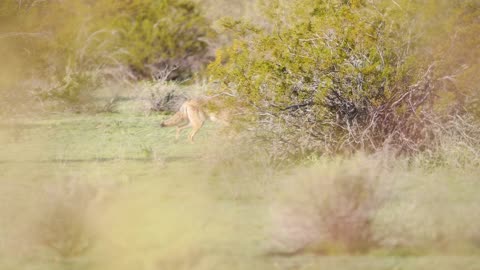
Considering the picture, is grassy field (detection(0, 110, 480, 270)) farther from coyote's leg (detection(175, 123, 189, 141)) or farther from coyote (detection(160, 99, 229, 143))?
coyote's leg (detection(175, 123, 189, 141))

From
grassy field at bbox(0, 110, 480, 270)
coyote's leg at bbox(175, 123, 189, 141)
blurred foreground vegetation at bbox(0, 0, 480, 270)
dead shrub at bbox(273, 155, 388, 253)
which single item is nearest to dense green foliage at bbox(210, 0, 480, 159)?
blurred foreground vegetation at bbox(0, 0, 480, 270)

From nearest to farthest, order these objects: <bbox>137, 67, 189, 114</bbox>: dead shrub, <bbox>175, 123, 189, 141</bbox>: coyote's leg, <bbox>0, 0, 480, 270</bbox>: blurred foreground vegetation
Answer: <bbox>0, 0, 480, 270</bbox>: blurred foreground vegetation, <bbox>175, 123, 189, 141</bbox>: coyote's leg, <bbox>137, 67, 189, 114</bbox>: dead shrub

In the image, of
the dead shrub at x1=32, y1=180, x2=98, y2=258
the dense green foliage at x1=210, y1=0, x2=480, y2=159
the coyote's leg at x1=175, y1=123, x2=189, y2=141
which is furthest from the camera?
the coyote's leg at x1=175, y1=123, x2=189, y2=141

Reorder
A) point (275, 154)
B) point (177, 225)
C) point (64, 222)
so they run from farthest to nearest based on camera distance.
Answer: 1. point (275, 154)
2. point (64, 222)
3. point (177, 225)

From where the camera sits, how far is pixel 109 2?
105ft

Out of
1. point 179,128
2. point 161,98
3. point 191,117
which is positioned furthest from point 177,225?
point 161,98

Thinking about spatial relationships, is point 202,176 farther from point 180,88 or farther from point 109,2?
point 109,2

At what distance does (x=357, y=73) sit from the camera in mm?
11695

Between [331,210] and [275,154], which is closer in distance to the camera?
[331,210]

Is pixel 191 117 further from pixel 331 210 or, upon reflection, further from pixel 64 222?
pixel 331 210

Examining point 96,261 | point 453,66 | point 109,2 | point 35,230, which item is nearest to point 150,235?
point 96,261

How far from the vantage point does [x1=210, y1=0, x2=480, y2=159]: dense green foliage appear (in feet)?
38.5

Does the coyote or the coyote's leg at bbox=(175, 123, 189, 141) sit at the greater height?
the coyote

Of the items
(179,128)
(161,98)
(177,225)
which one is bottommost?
(161,98)
